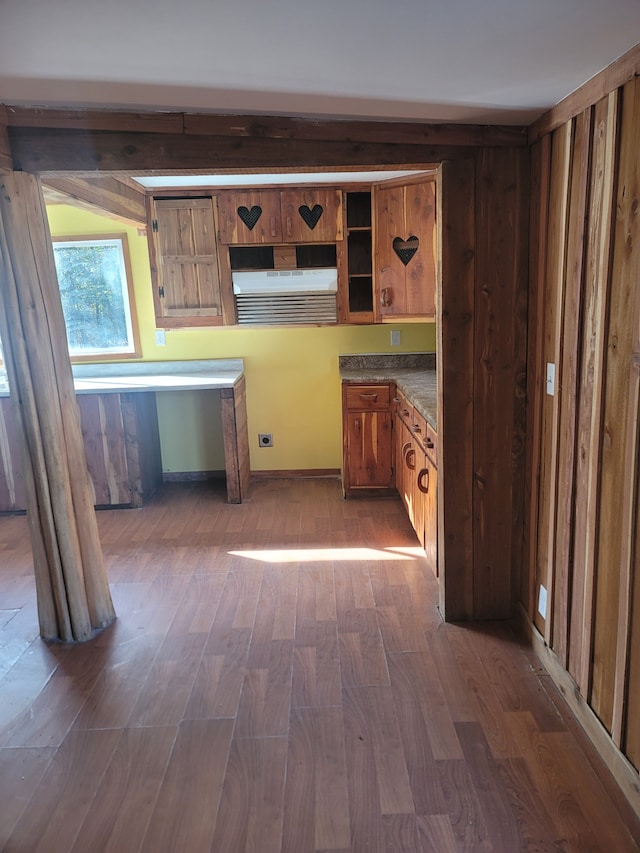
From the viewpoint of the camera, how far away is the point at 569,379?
205 centimetres

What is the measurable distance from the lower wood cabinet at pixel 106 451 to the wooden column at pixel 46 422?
163 centimetres

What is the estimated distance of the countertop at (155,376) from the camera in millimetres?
4141

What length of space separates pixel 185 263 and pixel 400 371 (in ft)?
5.88

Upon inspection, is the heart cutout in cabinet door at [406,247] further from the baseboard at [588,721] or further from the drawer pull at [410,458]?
the baseboard at [588,721]

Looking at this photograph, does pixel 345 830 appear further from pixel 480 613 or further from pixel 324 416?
pixel 324 416

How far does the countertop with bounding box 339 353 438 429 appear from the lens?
3697 mm

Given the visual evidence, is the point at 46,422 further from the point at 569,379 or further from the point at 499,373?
the point at 569,379

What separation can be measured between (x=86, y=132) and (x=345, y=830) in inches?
103

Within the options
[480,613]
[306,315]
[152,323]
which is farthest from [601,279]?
[152,323]

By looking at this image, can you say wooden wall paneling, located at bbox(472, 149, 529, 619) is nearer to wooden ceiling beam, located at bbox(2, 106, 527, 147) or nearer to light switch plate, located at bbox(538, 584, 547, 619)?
wooden ceiling beam, located at bbox(2, 106, 527, 147)

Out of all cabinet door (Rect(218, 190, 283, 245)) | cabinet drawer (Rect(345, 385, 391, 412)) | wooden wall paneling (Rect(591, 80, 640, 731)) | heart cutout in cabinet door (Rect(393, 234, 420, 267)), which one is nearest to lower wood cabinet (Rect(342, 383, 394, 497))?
cabinet drawer (Rect(345, 385, 391, 412))

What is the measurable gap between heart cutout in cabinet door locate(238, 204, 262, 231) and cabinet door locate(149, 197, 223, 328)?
21cm

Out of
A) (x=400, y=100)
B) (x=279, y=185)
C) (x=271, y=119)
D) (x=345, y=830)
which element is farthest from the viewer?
(x=279, y=185)

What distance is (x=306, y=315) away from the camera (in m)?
4.38
